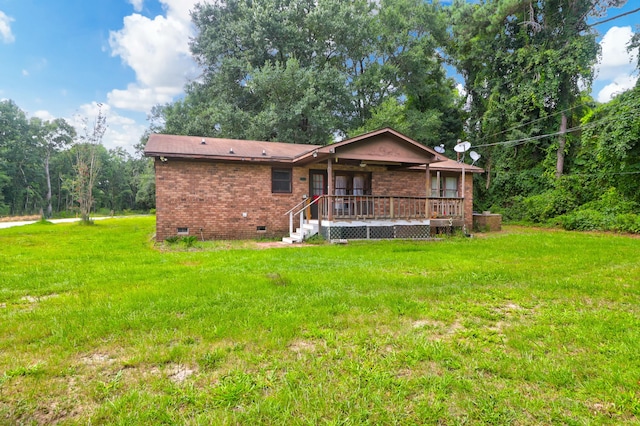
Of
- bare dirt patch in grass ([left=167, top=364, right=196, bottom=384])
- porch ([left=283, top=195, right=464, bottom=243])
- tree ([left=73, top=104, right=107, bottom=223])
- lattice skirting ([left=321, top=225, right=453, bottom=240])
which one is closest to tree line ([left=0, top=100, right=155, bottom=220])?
tree ([left=73, top=104, right=107, bottom=223])

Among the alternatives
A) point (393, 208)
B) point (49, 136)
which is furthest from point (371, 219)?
point (49, 136)

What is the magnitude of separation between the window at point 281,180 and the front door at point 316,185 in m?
0.91

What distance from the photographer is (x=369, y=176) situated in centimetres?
1344

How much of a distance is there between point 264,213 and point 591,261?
950 cm

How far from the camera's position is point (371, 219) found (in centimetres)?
1092

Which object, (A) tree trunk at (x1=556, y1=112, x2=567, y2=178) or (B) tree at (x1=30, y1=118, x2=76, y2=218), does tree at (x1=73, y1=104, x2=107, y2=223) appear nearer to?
(A) tree trunk at (x1=556, y1=112, x2=567, y2=178)

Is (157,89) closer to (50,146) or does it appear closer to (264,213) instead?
(264,213)

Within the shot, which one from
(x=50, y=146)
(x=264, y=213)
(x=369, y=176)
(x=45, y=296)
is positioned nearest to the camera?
(x=45, y=296)

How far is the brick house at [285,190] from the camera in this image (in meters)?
10.8

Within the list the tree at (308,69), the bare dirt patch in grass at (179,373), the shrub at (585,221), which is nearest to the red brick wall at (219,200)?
the bare dirt patch in grass at (179,373)

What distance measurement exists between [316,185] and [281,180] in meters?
1.50

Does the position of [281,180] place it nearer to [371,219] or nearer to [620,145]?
[371,219]

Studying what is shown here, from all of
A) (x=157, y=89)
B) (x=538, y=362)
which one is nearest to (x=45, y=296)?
(x=538, y=362)

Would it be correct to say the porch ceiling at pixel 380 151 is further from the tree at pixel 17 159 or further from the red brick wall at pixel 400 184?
the tree at pixel 17 159
